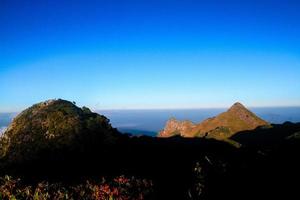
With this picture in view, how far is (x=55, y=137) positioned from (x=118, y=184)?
77925 millimetres

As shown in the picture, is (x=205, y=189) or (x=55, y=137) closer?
(x=205, y=189)

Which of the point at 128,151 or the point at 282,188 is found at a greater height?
the point at 282,188

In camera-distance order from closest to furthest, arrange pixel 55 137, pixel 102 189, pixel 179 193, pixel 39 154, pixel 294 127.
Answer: pixel 102 189, pixel 179 193, pixel 39 154, pixel 55 137, pixel 294 127

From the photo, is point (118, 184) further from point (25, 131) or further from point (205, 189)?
point (25, 131)

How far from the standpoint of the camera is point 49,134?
100 m

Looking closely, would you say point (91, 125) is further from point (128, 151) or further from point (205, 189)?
point (205, 189)

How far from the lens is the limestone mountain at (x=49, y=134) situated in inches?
3607

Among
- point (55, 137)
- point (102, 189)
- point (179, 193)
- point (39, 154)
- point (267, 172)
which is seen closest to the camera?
point (102, 189)

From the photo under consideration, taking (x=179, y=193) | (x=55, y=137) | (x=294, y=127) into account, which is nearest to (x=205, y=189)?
(x=179, y=193)

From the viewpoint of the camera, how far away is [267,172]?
28.2 m

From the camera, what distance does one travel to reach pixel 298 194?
22.8 meters

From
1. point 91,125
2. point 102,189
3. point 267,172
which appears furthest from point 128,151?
point 102,189

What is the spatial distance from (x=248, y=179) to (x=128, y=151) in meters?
64.6

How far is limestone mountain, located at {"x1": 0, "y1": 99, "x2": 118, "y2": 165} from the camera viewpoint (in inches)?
3607
